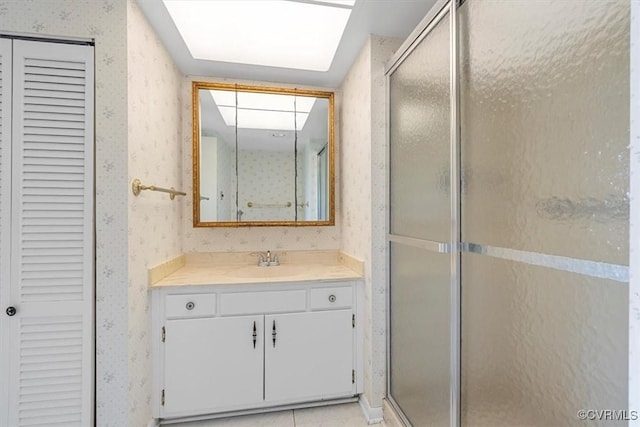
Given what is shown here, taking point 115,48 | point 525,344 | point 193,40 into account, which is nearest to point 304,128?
point 193,40

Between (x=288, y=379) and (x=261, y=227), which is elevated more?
(x=261, y=227)

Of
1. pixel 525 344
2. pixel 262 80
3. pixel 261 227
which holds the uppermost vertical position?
pixel 262 80

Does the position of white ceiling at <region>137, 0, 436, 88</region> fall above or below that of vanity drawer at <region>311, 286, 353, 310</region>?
above

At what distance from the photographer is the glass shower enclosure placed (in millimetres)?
665

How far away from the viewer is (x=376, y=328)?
1795 millimetres

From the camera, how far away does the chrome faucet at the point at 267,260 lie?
223 centimetres

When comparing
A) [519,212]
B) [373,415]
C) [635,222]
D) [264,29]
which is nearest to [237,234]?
[264,29]

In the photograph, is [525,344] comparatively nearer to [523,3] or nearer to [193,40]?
[523,3]

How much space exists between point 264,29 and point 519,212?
5.29 ft

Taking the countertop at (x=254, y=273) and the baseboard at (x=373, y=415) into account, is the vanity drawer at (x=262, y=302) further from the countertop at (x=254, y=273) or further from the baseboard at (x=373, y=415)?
the baseboard at (x=373, y=415)

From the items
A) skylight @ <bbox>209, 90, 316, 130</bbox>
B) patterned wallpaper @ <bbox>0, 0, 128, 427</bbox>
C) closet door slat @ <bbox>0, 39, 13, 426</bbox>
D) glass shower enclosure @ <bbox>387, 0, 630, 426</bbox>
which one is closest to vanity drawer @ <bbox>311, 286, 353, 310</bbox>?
Answer: glass shower enclosure @ <bbox>387, 0, 630, 426</bbox>

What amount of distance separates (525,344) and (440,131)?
849 millimetres

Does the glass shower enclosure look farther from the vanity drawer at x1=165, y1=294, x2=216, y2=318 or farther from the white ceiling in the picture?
the vanity drawer at x1=165, y1=294, x2=216, y2=318

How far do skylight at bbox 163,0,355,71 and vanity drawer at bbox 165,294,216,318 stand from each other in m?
1.53
